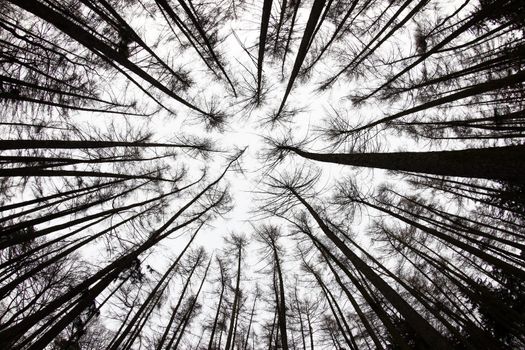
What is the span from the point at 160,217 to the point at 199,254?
1.90 meters

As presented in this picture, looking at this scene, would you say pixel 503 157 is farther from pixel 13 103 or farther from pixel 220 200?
pixel 220 200

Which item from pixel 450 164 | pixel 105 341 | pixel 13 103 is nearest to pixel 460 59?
pixel 450 164

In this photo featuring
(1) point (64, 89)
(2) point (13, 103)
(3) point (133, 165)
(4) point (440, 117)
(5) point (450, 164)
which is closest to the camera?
(5) point (450, 164)

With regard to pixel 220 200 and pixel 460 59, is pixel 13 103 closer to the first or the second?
pixel 220 200

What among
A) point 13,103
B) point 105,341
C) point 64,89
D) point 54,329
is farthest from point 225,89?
point 105,341

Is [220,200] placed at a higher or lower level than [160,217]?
higher

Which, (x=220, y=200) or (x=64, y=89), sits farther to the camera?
(x=220, y=200)

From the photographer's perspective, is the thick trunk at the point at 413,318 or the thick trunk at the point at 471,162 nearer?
the thick trunk at the point at 471,162

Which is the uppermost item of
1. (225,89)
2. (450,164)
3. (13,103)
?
(225,89)

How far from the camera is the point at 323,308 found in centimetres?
909

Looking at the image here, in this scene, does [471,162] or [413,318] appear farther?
[413,318]

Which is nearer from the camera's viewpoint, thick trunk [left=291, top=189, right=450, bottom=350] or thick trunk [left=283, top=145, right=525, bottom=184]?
thick trunk [left=283, top=145, right=525, bottom=184]

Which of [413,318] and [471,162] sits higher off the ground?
[471,162]

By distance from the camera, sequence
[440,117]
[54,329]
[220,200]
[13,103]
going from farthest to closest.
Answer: [220,200], [440,117], [13,103], [54,329]
